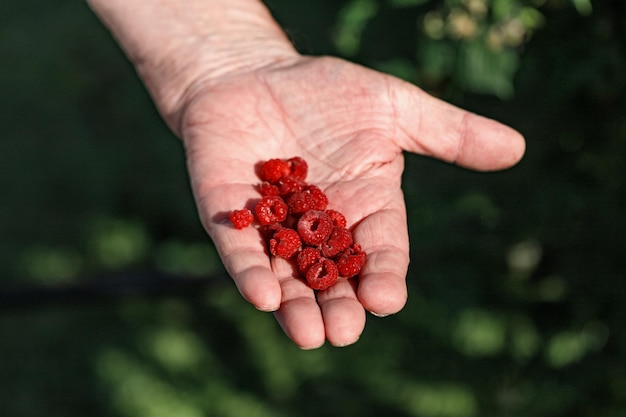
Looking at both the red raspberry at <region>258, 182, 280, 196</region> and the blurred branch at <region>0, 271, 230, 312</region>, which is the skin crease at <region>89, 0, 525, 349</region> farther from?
the blurred branch at <region>0, 271, 230, 312</region>

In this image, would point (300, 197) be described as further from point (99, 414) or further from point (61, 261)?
point (61, 261)

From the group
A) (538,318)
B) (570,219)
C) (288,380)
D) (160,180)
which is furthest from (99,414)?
(570,219)

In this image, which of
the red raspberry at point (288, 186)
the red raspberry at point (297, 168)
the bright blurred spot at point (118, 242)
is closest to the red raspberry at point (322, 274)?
the red raspberry at point (288, 186)

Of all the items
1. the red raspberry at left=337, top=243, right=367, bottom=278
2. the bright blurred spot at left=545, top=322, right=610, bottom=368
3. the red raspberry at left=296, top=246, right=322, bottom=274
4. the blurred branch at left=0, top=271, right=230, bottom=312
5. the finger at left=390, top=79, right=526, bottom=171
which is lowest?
the blurred branch at left=0, top=271, right=230, bottom=312

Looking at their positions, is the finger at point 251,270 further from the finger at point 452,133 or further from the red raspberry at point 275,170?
the finger at point 452,133

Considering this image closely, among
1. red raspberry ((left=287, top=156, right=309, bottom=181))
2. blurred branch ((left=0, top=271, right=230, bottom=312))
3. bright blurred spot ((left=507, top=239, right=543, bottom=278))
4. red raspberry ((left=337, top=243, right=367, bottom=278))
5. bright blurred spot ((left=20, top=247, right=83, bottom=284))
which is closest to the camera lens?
red raspberry ((left=337, top=243, right=367, bottom=278))

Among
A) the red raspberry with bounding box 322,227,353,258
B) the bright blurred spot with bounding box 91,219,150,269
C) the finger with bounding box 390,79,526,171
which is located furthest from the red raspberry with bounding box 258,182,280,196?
the bright blurred spot with bounding box 91,219,150,269

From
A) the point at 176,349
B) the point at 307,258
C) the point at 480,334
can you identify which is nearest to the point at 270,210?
the point at 307,258
